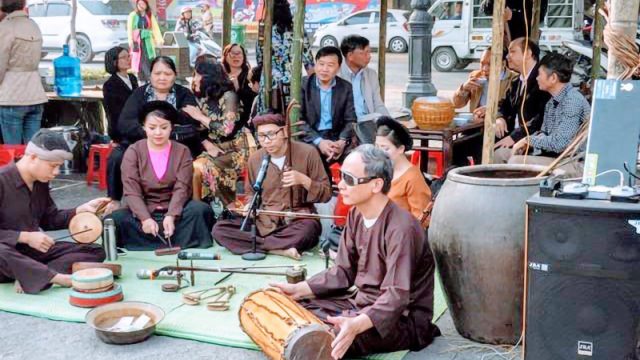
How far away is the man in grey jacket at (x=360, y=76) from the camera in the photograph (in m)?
6.92

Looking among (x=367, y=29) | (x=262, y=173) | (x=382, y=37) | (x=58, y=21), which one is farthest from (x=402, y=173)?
(x=367, y=29)

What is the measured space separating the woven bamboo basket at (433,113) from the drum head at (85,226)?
2.68 m

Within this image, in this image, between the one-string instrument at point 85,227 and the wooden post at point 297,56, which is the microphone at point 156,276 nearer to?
the one-string instrument at point 85,227

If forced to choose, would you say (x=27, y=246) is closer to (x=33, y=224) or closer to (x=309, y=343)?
(x=33, y=224)

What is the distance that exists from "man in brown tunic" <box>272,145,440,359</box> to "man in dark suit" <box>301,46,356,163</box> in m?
2.66

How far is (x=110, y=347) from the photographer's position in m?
3.94

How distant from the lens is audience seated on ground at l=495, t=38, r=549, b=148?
635 centimetres

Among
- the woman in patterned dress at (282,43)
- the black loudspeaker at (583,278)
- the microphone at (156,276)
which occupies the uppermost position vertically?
the woman in patterned dress at (282,43)

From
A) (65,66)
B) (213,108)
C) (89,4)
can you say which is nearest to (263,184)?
(213,108)

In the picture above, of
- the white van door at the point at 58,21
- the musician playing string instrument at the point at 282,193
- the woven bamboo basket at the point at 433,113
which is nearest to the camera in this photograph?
the musician playing string instrument at the point at 282,193

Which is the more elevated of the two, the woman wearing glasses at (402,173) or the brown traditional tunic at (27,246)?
the woman wearing glasses at (402,173)

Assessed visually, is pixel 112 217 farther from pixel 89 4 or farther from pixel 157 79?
pixel 89 4

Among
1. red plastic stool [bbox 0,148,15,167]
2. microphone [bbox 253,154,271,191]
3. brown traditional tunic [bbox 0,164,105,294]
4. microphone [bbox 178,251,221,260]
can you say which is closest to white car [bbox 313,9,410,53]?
red plastic stool [bbox 0,148,15,167]

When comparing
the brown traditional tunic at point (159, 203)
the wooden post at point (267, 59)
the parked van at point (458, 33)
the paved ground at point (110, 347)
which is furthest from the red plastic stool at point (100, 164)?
the parked van at point (458, 33)
